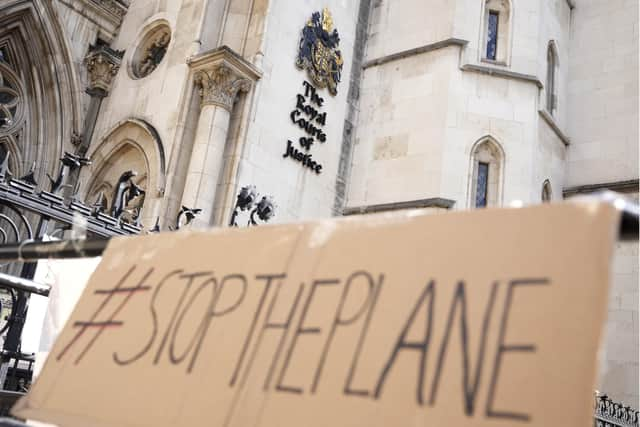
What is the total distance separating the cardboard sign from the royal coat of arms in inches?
407

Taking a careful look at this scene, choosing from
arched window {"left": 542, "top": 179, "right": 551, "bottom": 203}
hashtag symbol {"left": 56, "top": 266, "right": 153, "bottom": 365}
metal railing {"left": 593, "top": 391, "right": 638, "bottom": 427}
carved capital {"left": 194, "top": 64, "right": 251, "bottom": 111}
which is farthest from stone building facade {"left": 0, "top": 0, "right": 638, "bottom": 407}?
hashtag symbol {"left": 56, "top": 266, "right": 153, "bottom": 365}

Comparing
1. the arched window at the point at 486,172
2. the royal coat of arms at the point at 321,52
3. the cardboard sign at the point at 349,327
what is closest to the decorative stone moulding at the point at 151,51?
the royal coat of arms at the point at 321,52

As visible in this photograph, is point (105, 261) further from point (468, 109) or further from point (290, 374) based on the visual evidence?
point (468, 109)

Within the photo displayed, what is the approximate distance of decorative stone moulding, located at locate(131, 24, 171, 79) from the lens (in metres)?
12.2

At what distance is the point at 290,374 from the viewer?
4.84ft

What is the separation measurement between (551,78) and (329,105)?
5502 mm

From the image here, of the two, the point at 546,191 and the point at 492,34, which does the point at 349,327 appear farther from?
the point at 492,34

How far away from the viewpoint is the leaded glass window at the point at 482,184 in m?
12.1

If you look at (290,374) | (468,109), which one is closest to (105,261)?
(290,374)

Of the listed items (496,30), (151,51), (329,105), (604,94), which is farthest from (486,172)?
(151,51)

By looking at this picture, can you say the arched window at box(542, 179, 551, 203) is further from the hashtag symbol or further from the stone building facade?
the hashtag symbol

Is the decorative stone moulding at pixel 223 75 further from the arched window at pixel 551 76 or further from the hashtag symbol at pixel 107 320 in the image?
the hashtag symbol at pixel 107 320

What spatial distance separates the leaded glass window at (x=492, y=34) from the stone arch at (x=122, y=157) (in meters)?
7.56

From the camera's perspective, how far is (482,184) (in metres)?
12.2
